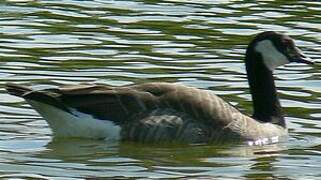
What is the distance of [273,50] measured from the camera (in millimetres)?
15641

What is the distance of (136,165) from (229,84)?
147 inches

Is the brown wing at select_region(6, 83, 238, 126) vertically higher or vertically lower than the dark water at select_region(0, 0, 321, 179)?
higher

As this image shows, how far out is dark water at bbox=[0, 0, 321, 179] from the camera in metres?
13.4

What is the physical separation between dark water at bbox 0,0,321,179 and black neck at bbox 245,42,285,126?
28 centimetres

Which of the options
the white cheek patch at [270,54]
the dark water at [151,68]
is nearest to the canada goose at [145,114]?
the dark water at [151,68]

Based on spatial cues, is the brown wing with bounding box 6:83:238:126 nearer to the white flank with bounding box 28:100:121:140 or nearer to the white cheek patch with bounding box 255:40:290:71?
the white flank with bounding box 28:100:121:140

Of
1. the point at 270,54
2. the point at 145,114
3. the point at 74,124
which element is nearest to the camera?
the point at 74,124

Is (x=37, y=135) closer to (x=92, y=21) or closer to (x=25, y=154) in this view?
(x=25, y=154)

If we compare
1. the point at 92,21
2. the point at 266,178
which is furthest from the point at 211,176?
the point at 92,21

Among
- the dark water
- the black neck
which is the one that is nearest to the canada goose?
the dark water

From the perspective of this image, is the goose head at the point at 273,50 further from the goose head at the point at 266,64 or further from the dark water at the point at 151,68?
the dark water at the point at 151,68

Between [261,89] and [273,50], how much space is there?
0.42 metres

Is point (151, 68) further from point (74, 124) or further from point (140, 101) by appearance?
point (74, 124)

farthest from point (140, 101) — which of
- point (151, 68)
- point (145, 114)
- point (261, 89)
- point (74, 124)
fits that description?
point (151, 68)
